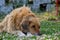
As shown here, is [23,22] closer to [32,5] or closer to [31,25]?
[31,25]

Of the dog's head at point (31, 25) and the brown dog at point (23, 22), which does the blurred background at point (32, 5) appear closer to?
the brown dog at point (23, 22)

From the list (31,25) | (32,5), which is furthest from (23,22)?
(32,5)

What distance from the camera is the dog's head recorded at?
24.6ft

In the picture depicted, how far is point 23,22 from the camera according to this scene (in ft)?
24.6

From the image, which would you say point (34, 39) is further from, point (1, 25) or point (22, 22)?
point (1, 25)

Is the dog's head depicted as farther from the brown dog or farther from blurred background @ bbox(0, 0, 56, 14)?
blurred background @ bbox(0, 0, 56, 14)

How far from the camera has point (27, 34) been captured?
24.3 ft

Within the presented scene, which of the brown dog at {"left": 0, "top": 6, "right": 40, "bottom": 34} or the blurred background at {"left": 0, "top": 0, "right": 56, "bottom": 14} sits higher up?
the brown dog at {"left": 0, "top": 6, "right": 40, "bottom": 34}

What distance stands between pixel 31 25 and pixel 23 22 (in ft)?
0.70

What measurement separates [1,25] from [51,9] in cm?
812

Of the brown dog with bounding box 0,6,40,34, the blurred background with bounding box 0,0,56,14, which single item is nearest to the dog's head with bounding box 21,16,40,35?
the brown dog with bounding box 0,6,40,34

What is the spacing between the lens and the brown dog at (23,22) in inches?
296

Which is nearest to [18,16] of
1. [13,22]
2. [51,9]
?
[13,22]

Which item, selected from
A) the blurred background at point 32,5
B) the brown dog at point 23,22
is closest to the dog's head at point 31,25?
the brown dog at point 23,22
